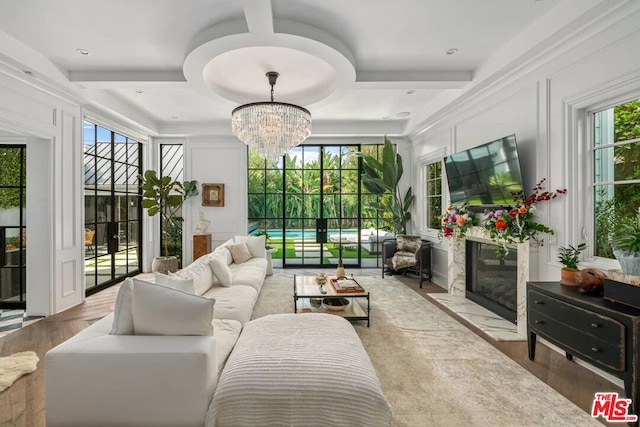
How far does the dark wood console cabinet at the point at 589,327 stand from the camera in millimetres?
1925

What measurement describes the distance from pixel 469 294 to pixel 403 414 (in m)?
2.96

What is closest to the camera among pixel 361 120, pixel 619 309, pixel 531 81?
pixel 619 309

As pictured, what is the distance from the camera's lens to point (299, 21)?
284cm

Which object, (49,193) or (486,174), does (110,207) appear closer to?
(49,193)

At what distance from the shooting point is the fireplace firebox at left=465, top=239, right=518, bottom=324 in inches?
144

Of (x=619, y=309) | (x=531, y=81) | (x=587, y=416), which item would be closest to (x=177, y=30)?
(x=531, y=81)

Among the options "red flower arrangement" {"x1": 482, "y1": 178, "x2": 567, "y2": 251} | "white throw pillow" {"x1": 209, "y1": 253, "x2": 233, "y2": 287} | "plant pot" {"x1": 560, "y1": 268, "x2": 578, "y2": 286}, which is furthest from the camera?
"white throw pillow" {"x1": 209, "y1": 253, "x2": 233, "y2": 287}

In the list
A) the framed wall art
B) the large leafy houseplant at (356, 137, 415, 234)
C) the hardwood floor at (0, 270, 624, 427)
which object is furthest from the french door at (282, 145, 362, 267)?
the hardwood floor at (0, 270, 624, 427)

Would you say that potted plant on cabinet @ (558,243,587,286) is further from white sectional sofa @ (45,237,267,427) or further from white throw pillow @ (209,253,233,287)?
white throw pillow @ (209,253,233,287)

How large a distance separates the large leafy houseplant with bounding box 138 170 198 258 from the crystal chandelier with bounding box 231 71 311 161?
2.57 m

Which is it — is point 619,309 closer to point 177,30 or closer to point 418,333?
point 418,333

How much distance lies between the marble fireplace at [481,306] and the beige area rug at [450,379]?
0.30 m

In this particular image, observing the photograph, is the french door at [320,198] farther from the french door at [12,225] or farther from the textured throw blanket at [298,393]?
the textured throw blanket at [298,393]

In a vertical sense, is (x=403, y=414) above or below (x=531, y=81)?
below
